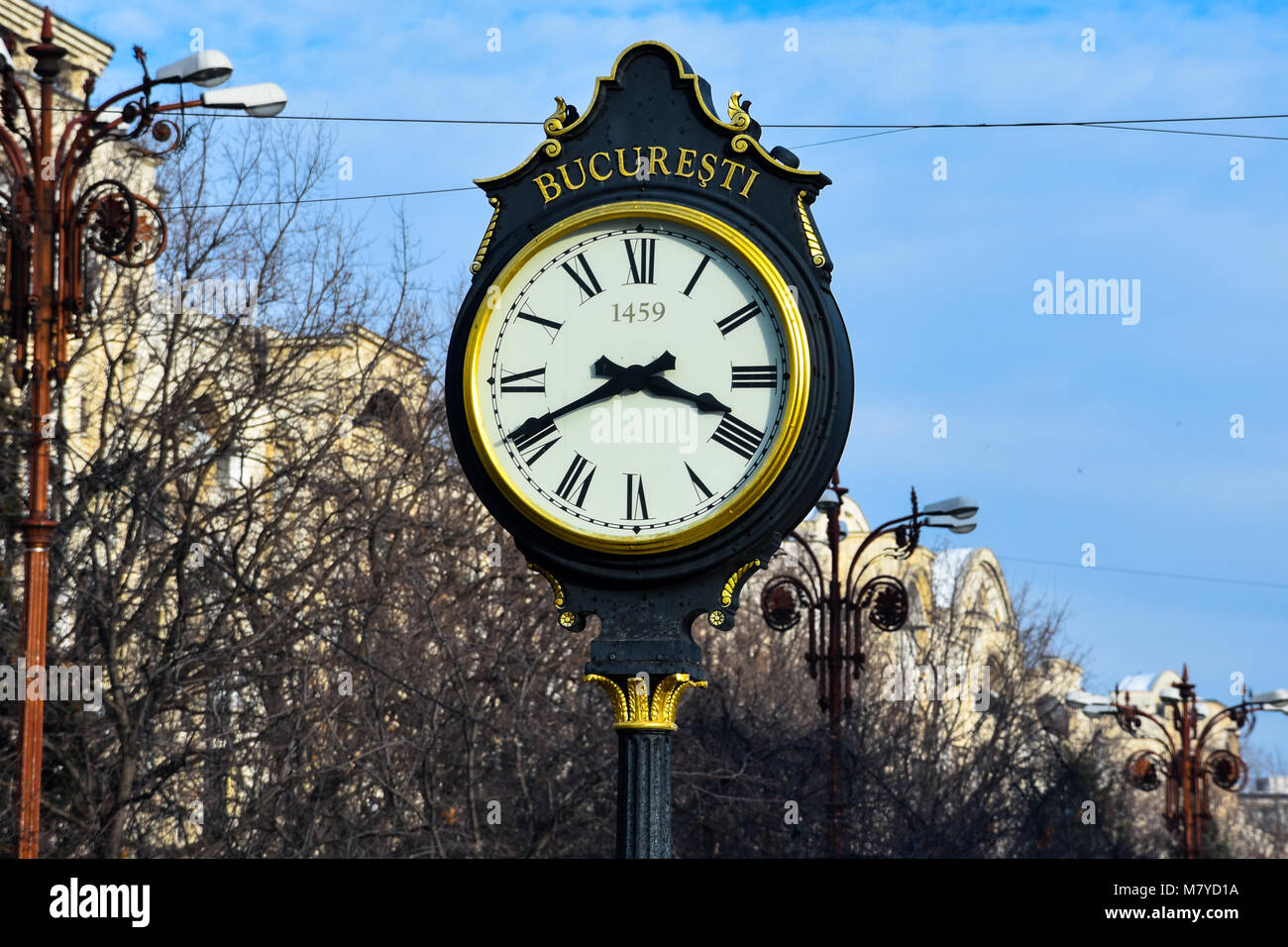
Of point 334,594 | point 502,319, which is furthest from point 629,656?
point 334,594

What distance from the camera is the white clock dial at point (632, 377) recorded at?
4.85 meters

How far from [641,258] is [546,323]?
30cm

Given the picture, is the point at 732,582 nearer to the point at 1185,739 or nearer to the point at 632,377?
the point at 632,377

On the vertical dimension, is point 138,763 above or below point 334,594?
below

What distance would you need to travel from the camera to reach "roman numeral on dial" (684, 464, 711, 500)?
4.84 metres

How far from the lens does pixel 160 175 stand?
22.9 meters

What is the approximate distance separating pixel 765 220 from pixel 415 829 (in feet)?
45.5

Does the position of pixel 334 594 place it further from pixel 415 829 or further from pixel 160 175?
pixel 160 175

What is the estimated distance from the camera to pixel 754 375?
4.87m

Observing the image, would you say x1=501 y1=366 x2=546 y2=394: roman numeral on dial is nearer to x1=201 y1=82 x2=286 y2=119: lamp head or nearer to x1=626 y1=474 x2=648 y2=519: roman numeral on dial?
x1=626 y1=474 x2=648 y2=519: roman numeral on dial

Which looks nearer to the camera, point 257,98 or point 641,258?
point 641,258
